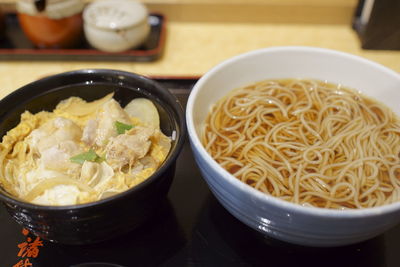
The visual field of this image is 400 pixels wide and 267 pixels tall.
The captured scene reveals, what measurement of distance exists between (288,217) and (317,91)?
0.67 m

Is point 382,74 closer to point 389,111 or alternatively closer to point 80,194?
point 389,111

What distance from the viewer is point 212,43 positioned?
7.12ft

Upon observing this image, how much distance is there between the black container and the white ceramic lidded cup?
0.67 m

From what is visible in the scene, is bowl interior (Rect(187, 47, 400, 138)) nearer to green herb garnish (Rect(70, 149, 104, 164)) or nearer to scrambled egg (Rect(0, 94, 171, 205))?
scrambled egg (Rect(0, 94, 171, 205))

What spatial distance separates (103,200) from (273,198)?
0.39 m

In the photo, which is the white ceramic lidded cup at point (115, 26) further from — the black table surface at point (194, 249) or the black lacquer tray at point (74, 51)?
the black table surface at point (194, 249)

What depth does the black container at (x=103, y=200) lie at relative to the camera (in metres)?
0.87

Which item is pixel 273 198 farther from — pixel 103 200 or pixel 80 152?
pixel 80 152

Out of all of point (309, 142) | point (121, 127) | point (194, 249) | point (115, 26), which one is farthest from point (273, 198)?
point (115, 26)

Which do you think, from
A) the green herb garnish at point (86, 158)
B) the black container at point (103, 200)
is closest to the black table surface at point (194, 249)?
the black container at point (103, 200)

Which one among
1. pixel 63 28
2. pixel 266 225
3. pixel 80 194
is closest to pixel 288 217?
pixel 266 225

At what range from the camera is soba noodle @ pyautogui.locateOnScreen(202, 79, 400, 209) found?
1051 mm

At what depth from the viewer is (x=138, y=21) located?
1.90 metres

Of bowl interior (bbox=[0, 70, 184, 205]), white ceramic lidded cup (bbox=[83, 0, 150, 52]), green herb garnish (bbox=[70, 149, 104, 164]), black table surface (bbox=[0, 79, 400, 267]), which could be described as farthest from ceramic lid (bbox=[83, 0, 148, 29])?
black table surface (bbox=[0, 79, 400, 267])
